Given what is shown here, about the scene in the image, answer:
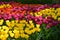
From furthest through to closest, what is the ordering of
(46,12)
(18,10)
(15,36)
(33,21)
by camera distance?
(18,10)
(46,12)
(33,21)
(15,36)

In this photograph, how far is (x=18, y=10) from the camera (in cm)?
714

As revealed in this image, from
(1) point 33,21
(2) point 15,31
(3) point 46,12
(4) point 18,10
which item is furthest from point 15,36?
(4) point 18,10

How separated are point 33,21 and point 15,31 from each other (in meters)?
0.76

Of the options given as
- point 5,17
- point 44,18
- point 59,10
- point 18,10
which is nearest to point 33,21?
point 44,18

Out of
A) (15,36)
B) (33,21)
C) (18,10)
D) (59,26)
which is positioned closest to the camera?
(15,36)

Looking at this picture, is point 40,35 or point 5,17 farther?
point 5,17

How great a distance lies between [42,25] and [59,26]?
0.31 metres

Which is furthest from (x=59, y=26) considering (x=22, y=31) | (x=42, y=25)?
(x=22, y=31)

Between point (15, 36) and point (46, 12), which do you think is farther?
point (46, 12)

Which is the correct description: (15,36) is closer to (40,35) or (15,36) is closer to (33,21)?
(40,35)

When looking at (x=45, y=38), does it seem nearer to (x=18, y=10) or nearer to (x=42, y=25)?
(x=42, y=25)

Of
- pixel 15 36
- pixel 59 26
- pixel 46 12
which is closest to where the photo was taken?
pixel 15 36

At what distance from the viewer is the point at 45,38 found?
509 cm

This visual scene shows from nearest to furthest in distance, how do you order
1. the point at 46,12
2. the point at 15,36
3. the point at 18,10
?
the point at 15,36
the point at 46,12
the point at 18,10
